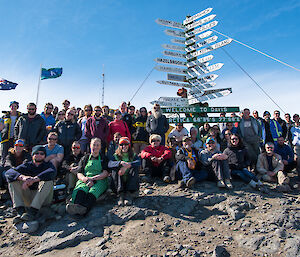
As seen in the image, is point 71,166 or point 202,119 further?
point 202,119

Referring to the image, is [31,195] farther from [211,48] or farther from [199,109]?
[211,48]

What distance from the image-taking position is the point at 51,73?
583 inches

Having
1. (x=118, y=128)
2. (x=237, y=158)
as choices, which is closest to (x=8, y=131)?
(x=118, y=128)

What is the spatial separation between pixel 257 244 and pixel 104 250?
2603mm

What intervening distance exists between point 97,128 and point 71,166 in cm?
170

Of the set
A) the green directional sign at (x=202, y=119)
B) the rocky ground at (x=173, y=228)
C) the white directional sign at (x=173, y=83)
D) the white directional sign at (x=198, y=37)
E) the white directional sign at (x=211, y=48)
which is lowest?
the rocky ground at (x=173, y=228)

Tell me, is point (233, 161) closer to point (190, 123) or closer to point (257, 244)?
point (257, 244)

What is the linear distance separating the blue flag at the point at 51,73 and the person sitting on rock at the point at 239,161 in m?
13.1

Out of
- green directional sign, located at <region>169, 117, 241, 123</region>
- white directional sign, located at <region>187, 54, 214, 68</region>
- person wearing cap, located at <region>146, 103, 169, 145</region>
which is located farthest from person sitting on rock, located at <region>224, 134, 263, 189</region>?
white directional sign, located at <region>187, 54, 214, 68</region>

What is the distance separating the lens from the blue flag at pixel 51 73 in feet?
47.9

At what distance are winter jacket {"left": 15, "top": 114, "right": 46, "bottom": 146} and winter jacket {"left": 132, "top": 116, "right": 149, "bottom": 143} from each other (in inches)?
122

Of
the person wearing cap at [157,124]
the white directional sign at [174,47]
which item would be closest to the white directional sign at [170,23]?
the white directional sign at [174,47]

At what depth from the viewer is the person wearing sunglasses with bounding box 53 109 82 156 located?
6.59 metres

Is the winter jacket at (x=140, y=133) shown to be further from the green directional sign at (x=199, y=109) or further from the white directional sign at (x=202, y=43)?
the white directional sign at (x=202, y=43)
